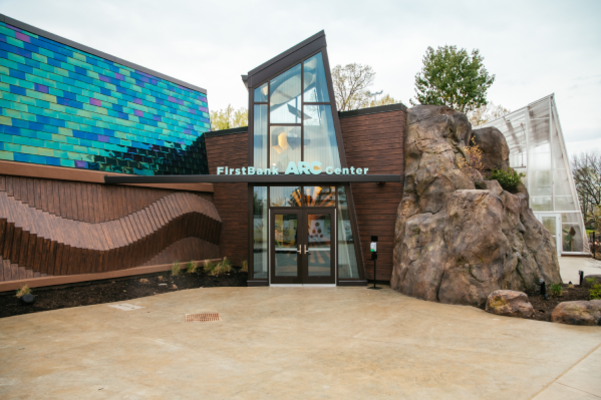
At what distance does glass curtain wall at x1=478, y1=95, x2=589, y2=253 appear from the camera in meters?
20.8

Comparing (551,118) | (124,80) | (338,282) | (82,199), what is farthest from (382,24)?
(82,199)

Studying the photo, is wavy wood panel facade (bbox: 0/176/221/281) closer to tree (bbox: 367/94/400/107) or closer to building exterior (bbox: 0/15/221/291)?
building exterior (bbox: 0/15/221/291)

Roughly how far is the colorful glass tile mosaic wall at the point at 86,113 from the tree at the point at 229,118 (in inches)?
1068

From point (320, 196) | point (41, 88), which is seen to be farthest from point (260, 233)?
point (41, 88)

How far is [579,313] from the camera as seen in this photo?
7.13 m

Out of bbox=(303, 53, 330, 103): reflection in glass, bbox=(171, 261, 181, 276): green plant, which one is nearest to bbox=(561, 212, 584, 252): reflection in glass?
bbox=(303, 53, 330, 103): reflection in glass

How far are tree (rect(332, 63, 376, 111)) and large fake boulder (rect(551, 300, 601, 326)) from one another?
29.0 metres

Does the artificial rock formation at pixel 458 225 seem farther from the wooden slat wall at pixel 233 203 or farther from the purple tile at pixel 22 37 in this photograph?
the purple tile at pixel 22 37

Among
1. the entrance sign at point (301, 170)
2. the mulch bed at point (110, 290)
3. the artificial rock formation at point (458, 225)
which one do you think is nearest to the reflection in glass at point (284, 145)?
the entrance sign at point (301, 170)

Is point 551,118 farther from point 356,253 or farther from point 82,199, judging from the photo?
point 82,199

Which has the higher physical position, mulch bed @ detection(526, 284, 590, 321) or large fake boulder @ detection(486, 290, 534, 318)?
large fake boulder @ detection(486, 290, 534, 318)

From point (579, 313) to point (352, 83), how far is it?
30432 mm

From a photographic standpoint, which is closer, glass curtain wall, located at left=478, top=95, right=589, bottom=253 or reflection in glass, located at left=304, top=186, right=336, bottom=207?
reflection in glass, located at left=304, top=186, right=336, bottom=207

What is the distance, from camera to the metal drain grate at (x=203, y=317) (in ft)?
25.3
